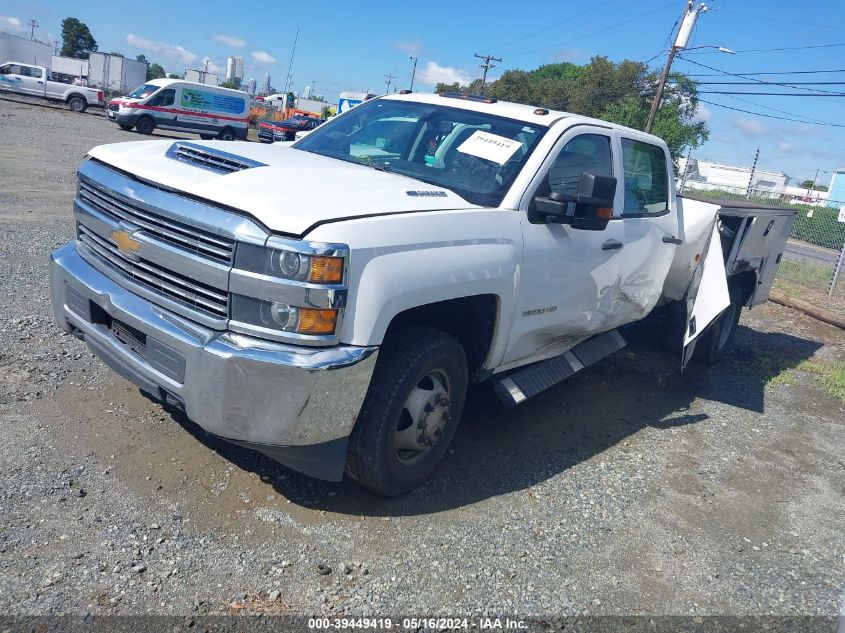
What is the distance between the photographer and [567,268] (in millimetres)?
4188

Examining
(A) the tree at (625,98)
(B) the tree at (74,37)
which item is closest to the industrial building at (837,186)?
(A) the tree at (625,98)

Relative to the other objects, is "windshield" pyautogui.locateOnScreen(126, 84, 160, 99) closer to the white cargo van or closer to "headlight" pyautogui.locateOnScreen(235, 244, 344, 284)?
the white cargo van

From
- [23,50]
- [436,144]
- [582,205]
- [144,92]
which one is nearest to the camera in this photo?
[582,205]

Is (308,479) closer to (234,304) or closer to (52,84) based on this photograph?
(234,304)

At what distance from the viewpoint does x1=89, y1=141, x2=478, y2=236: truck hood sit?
9.59 feet

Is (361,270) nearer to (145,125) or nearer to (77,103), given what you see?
(145,125)

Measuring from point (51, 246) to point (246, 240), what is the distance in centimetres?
565

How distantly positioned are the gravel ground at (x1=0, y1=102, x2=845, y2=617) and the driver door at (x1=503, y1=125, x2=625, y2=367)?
30.7 inches

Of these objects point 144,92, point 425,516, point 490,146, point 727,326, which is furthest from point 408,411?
point 144,92

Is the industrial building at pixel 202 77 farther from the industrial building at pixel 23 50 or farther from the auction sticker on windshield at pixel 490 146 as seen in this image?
the auction sticker on windshield at pixel 490 146

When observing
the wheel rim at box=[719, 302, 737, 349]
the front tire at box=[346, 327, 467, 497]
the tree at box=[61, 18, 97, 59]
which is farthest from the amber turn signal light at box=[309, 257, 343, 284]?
the tree at box=[61, 18, 97, 59]

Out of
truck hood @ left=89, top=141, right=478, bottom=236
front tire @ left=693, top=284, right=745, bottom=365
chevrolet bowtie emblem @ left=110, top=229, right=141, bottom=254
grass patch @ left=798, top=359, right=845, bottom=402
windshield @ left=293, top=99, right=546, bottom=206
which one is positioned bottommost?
grass patch @ left=798, top=359, right=845, bottom=402

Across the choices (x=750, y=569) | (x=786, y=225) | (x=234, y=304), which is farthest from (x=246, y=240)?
(x=786, y=225)

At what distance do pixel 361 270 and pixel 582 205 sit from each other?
1.62 metres
